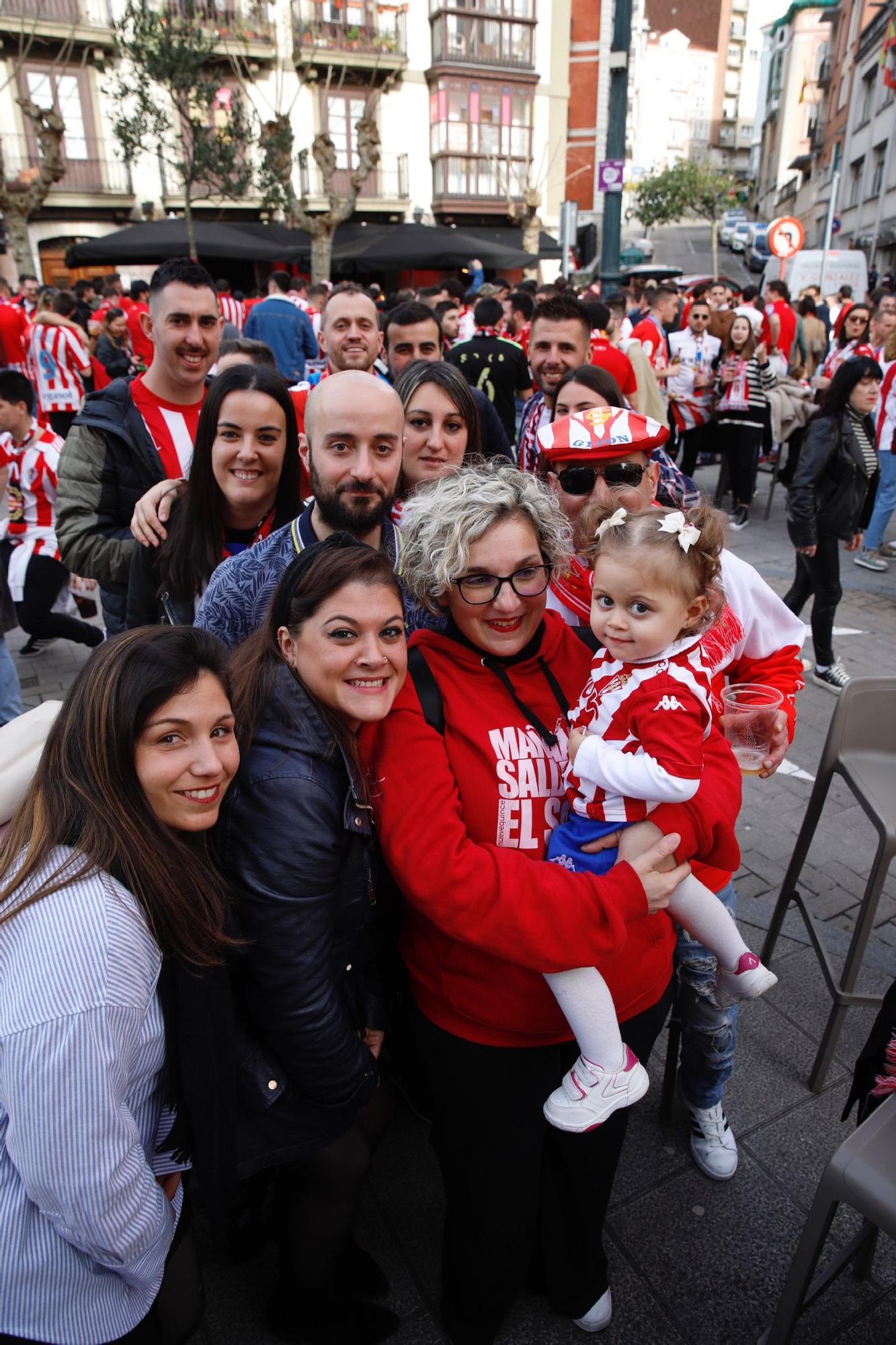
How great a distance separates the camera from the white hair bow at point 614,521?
71.0 inches

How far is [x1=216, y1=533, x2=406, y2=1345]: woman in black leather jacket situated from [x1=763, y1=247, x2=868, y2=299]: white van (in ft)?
61.6

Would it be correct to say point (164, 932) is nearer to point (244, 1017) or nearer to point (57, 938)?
point (57, 938)

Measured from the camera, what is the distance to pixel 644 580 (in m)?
1.73

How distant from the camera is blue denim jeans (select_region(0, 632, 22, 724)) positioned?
4414mm

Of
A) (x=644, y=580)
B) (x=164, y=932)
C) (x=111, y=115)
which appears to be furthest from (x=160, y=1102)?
(x=111, y=115)

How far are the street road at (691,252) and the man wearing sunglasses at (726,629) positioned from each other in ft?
113

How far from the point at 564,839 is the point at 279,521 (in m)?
1.63

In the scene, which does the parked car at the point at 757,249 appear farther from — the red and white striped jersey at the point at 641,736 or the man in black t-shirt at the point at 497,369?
the red and white striped jersey at the point at 641,736

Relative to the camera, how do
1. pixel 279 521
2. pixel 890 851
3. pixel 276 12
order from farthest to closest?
1. pixel 276 12
2. pixel 279 521
3. pixel 890 851

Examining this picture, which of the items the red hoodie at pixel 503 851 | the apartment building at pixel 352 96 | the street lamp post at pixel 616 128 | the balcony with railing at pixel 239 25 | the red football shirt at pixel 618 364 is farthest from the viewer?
the balcony with railing at pixel 239 25

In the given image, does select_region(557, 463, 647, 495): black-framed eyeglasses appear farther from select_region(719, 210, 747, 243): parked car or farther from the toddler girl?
select_region(719, 210, 747, 243): parked car

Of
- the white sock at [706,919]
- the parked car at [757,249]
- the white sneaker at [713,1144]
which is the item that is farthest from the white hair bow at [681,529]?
the parked car at [757,249]

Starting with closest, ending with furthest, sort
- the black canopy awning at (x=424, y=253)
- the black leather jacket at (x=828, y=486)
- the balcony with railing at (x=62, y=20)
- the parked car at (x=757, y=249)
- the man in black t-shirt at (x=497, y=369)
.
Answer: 1. the black leather jacket at (x=828, y=486)
2. the man in black t-shirt at (x=497, y=369)
3. the black canopy awning at (x=424, y=253)
4. the balcony with railing at (x=62, y=20)
5. the parked car at (x=757, y=249)

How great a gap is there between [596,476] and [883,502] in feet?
20.1
